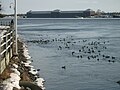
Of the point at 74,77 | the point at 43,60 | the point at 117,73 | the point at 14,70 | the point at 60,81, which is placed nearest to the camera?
the point at 14,70

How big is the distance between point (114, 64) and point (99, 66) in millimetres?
2171

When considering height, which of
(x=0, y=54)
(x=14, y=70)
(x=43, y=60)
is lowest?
(x=43, y=60)

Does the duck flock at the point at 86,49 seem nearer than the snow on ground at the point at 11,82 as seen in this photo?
No

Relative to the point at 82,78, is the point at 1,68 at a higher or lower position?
higher

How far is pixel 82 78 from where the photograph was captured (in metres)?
28.4

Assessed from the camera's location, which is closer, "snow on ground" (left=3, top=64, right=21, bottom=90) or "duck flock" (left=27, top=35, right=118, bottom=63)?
"snow on ground" (left=3, top=64, right=21, bottom=90)

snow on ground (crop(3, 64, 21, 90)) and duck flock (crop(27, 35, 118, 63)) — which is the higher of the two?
snow on ground (crop(3, 64, 21, 90))

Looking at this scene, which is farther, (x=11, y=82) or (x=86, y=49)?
(x=86, y=49)

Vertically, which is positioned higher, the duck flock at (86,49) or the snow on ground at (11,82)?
the snow on ground at (11,82)

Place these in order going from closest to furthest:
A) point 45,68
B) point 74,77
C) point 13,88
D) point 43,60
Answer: point 13,88 → point 74,77 → point 45,68 → point 43,60

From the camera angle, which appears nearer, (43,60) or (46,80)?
(46,80)

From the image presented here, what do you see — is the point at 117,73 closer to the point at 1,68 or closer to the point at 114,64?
the point at 114,64

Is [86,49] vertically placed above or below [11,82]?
below

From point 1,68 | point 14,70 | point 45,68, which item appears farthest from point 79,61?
point 1,68
